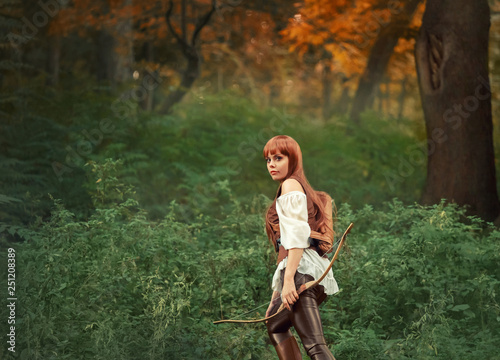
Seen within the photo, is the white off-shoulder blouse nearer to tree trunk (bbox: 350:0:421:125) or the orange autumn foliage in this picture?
tree trunk (bbox: 350:0:421:125)

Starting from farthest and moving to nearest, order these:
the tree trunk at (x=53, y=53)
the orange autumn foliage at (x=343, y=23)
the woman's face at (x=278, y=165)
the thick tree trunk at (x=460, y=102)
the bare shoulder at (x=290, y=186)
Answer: the tree trunk at (x=53, y=53)
the orange autumn foliage at (x=343, y=23)
the thick tree trunk at (x=460, y=102)
the woman's face at (x=278, y=165)
the bare shoulder at (x=290, y=186)

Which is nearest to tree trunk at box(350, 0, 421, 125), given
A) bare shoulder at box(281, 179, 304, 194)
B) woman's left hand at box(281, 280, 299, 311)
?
bare shoulder at box(281, 179, 304, 194)

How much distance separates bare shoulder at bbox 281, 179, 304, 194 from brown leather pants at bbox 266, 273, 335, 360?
60 cm

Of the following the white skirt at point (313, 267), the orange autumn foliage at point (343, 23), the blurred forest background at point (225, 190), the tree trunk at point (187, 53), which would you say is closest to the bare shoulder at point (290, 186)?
the white skirt at point (313, 267)

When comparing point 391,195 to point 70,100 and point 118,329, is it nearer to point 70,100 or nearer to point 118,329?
point 70,100

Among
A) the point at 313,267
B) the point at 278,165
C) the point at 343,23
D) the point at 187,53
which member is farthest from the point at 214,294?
the point at 343,23

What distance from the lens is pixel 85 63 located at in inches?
1043

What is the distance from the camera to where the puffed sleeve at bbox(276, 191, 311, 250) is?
15.6 ft

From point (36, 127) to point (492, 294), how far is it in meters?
9.26

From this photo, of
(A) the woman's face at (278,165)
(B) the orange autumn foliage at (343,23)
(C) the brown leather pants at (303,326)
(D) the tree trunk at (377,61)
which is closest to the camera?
(C) the brown leather pants at (303,326)

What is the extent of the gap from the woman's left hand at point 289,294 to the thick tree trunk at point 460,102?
6.49 m

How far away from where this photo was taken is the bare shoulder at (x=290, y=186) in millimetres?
4902

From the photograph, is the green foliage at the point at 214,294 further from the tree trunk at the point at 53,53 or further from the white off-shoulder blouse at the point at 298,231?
the tree trunk at the point at 53,53

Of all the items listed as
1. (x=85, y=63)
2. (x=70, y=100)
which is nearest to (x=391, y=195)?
(x=70, y=100)
